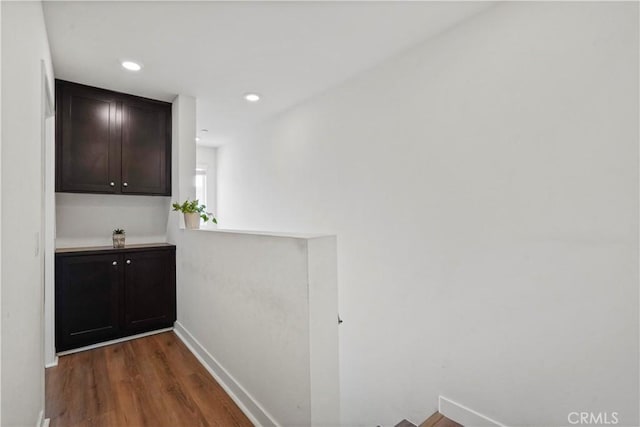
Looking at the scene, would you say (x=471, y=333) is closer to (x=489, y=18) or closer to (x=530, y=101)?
(x=530, y=101)

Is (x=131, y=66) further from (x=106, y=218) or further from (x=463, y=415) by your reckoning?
(x=463, y=415)

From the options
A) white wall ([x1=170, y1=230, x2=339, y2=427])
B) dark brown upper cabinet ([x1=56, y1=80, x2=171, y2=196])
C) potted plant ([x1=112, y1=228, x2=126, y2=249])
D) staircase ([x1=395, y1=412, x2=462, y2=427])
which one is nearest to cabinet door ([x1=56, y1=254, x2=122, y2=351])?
potted plant ([x1=112, y1=228, x2=126, y2=249])

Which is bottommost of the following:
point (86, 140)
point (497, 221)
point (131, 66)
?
point (497, 221)

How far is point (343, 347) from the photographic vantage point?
272 cm

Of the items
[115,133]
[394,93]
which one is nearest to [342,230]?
[394,93]

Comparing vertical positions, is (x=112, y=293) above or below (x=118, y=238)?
below

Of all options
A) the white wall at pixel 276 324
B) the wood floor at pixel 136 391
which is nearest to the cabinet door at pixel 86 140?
the white wall at pixel 276 324

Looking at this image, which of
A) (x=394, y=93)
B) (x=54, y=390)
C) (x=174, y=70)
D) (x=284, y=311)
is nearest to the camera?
(x=284, y=311)

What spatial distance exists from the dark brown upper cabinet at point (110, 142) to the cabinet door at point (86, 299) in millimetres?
683

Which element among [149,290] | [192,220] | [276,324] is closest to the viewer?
[276,324]

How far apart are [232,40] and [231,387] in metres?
2.43

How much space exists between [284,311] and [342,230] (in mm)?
1329

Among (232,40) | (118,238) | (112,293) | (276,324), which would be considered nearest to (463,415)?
(276,324)

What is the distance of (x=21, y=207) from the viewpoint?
1.22m
